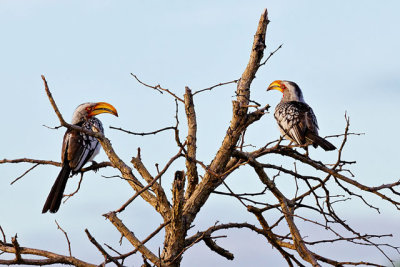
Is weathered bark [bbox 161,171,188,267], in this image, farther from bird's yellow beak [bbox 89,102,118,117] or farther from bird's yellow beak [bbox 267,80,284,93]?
bird's yellow beak [bbox 267,80,284,93]

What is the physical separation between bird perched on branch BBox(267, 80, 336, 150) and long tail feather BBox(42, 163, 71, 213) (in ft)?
9.91

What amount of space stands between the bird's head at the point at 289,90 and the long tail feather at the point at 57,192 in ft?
13.4

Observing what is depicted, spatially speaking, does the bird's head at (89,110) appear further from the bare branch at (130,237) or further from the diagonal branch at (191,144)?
the bare branch at (130,237)

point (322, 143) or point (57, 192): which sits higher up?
point (322, 143)

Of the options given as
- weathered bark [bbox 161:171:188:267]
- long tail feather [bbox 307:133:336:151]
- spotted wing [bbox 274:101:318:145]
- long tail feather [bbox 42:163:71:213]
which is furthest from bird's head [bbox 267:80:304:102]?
weathered bark [bbox 161:171:188:267]

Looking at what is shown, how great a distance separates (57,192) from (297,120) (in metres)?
3.62

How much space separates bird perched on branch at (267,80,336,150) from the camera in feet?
24.2

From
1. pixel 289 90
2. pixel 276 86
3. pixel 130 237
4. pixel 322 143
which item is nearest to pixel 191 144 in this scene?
pixel 130 237

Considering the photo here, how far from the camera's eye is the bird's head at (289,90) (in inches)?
351

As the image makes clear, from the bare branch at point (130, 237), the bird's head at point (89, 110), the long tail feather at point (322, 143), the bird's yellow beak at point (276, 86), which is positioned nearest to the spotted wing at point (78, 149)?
the bird's head at point (89, 110)

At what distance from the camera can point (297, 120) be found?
7.67 m

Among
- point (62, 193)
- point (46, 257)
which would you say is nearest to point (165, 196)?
point (46, 257)

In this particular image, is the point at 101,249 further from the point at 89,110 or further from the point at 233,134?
the point at 89,110

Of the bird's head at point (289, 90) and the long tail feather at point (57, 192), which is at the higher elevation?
the bird's head at point (289, 90)
